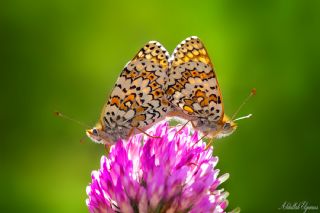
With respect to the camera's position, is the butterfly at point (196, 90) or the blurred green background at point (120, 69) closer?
the butterfly at point (196, 90)

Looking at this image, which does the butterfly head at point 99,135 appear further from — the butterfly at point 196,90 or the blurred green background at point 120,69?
the blurred green background at point 120,69

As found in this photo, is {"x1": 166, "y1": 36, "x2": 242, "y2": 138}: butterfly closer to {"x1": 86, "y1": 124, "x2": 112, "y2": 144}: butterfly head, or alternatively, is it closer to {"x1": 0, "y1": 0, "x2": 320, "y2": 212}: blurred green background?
{"x1": 86, "y1": 124, "x2": 112, "y2": 144}: butterfly head

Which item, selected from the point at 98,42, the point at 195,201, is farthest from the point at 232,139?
the point at 195,201

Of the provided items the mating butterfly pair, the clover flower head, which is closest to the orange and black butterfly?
the mating butterfly pair

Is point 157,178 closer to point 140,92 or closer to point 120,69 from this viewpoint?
point 140,92

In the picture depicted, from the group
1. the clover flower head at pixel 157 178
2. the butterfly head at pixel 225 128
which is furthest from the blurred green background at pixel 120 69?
the clover flower head at pixel 157 178

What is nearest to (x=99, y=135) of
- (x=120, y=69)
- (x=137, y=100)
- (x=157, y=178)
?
(x=137, y=100)

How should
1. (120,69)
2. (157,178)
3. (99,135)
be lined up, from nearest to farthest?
(157,178) < (99,135) < (120,69)
